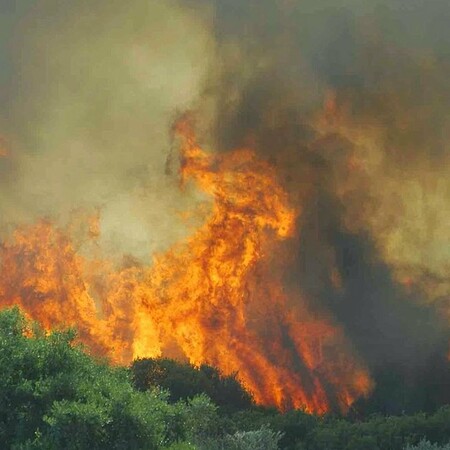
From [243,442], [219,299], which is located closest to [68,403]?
[243,442]

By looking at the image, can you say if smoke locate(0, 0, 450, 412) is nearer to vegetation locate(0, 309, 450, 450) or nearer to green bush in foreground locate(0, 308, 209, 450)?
vegetation locate(0, 309, 450, 450)

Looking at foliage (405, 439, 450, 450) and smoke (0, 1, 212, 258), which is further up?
smoke (0, 1, 212, 258)

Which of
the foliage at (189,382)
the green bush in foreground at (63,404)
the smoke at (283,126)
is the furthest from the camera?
the smoke at (283,126)

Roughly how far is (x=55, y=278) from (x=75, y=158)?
934cm

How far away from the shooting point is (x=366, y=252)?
2120 inches

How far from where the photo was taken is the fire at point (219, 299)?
51375 mm

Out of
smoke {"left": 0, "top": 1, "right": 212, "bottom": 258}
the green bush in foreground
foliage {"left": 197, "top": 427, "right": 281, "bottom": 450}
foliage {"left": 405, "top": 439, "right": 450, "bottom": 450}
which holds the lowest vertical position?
foliage {"left": 405, "top": 439, "right": 450, "bottom": 450}

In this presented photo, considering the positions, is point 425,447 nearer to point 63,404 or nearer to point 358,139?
point 63,404

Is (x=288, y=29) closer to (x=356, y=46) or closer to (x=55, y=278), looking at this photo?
(x=356, y=46)

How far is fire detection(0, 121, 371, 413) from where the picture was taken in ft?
Result: 169

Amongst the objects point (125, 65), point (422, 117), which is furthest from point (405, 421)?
point (125, 65)

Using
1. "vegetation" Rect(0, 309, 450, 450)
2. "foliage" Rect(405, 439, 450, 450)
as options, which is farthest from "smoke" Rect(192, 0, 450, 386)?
"vegetation" Rect(0, 309, 450, 450)

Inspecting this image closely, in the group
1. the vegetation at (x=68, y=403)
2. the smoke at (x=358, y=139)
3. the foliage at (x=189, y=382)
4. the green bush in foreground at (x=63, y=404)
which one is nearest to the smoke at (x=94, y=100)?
the smoke at (x=358, y=139)

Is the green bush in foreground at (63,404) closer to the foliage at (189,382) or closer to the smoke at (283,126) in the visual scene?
the foliage at (189,382)
